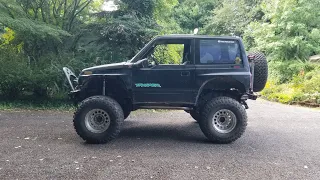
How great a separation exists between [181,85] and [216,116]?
880 mm

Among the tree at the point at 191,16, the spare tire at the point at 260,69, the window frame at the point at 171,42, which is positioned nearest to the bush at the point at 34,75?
the window frame at the point at 171,42

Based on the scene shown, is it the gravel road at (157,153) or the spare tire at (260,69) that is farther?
the spare tire at (260,69)

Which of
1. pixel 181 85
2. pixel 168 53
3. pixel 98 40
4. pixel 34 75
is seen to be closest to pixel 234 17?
pixel 98 40

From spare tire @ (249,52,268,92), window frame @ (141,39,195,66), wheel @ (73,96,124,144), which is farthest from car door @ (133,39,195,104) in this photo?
spare tire @ (249,52,268,92)

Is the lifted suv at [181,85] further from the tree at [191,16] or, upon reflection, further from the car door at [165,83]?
the tree at [191,16]

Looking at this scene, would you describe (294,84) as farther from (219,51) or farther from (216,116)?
(216,116)

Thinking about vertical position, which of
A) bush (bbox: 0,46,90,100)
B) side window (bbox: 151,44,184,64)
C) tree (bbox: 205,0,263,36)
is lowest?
bush (bbox: 0,46,90,100)

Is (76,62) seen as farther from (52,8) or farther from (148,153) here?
Result: (148,153)

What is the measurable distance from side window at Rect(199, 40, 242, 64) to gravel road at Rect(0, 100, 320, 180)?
1589 millimetres

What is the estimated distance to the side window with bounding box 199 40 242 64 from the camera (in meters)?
6.05

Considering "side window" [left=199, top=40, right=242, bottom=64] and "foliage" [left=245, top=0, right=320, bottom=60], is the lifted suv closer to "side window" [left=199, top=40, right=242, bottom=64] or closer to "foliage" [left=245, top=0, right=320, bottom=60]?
"side window" [left=199, top=40, right=242, bottom=64]

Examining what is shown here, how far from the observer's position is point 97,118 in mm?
5887

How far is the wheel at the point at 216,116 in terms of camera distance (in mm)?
5855

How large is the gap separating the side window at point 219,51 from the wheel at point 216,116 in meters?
0.78
